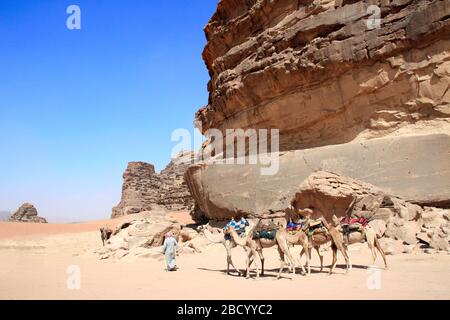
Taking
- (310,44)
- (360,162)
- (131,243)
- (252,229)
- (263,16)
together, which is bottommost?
(131,243)

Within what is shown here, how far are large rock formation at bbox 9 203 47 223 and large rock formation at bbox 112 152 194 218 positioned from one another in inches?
328

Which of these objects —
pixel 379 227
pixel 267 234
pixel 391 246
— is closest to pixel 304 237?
pixel 267 234

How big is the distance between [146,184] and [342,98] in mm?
34827

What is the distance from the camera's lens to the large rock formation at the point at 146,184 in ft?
138

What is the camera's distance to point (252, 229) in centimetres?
796

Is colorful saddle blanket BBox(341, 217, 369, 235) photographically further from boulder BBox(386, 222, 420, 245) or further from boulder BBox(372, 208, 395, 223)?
boulder BBox(372, 208, 395, 223)

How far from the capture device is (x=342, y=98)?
12867mm

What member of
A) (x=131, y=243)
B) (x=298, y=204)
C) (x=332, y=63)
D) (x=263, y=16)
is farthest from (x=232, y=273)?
(x=263, y=16)

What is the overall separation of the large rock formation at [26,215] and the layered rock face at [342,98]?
104 feet

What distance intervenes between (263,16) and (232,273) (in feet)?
37.8

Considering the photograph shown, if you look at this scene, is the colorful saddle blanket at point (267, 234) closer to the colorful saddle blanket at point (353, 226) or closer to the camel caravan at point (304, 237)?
the camel caravan at point (304, 237)

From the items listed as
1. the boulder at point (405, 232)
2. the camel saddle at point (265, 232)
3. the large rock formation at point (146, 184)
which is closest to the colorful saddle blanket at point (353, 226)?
the camel saddle at point (265, 232)

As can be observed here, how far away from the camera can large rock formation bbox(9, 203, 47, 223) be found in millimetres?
41094
